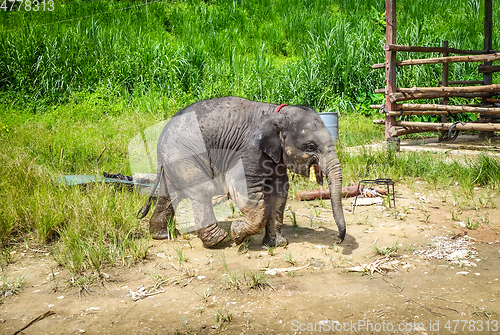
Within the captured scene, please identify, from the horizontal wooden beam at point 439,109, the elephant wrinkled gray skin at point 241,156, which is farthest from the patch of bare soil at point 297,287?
the horizontal wooden beam at point 439,109

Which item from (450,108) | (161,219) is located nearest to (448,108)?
(450,108)

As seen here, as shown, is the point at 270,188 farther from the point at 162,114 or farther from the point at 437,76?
the point at 437,76

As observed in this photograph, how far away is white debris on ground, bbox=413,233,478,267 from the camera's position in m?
3.69

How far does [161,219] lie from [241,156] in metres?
1.14

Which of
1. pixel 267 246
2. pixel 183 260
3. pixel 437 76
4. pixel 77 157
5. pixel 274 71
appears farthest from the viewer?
pixel 274 71

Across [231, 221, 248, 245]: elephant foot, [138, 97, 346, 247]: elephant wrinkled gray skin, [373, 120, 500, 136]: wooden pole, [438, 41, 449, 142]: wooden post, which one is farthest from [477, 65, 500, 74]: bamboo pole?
[231, 221, 248, 245]: elephant foot

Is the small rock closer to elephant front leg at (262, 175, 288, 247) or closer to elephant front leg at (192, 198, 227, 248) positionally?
elephant front leg at (192, 198, 227, 248)

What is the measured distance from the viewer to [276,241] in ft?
13.8

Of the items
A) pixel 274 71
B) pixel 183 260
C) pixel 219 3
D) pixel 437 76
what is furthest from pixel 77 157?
pixel 219 3

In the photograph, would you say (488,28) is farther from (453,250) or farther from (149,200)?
(149,200)

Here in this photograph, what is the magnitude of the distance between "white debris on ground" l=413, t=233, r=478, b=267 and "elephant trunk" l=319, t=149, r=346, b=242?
31.1 inches

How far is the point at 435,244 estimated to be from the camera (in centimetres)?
400

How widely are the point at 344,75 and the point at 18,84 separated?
7655 mm

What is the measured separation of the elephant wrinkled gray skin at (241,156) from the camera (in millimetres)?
3891
